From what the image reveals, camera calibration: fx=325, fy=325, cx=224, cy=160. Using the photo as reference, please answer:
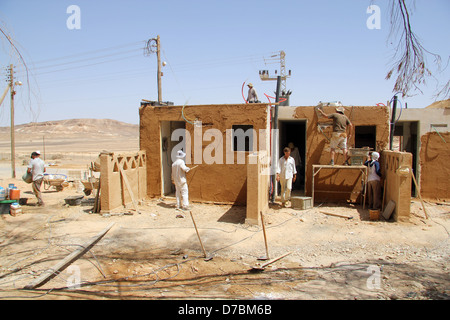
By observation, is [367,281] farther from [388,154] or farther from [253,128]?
[253,128]

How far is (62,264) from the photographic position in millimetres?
5945

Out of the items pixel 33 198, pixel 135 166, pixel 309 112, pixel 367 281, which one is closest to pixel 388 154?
pixel 309 112

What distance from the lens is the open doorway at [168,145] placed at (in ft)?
38.2

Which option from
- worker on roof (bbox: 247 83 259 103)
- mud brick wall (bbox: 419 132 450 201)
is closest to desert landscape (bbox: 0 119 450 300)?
mud brick wall (bbox: 419 132 450 201)

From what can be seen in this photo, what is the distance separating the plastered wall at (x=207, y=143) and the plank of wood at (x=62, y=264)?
151 inches

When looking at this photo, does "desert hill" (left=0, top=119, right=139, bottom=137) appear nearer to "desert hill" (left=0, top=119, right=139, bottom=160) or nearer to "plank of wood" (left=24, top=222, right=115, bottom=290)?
"desert hill" (left=0, top=119, right=139, bottom=160)

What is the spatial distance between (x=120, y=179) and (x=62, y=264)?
424 centimetres

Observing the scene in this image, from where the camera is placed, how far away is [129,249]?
7062 millimetres

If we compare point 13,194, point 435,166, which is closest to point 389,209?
point 435,166

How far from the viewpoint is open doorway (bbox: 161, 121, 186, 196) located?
38.2 feet

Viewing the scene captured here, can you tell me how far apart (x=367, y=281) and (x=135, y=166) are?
25.7 feet

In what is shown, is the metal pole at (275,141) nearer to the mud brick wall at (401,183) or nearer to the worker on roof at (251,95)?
the worker on roof at (251,95)

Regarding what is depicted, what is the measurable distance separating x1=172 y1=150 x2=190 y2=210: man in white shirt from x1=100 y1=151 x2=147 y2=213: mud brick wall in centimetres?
156

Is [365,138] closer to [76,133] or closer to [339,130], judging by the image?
[339,130]
